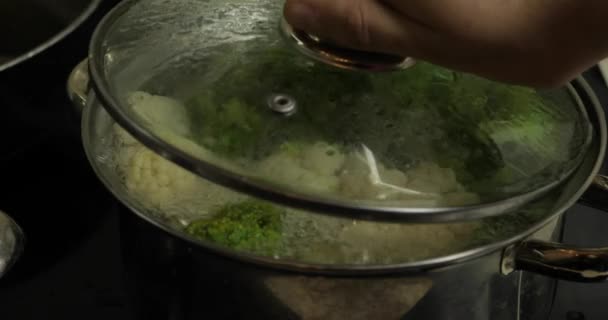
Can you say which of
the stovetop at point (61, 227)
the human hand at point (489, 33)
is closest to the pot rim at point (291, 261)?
the human hand at point (489, 33)

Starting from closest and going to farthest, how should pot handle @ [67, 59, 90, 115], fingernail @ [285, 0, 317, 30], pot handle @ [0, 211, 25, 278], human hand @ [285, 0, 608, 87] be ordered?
human hand @ [285, 0, 608, 87] < fingernail @ [285, 0, 317, 30] < pot handle @ [67, 59, 90, 115] < pot handle @ [0, 211, 25, 278]

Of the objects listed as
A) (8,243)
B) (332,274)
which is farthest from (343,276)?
(8,243)

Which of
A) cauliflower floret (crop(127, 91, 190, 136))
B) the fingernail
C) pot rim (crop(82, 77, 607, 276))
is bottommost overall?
pot rim (crop(82, 77, 607, 276))

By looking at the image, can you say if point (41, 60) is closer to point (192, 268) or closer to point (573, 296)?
point (192, 268)

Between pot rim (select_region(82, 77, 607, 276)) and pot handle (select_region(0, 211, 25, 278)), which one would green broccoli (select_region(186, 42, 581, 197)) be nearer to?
pot rim (select_region(82, 77, 607, 276))

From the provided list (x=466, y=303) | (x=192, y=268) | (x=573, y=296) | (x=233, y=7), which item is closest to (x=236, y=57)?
(x=233, y=7)

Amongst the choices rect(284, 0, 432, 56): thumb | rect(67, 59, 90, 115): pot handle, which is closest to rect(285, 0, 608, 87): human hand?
rect(284, 0, 432, 56): thumb
